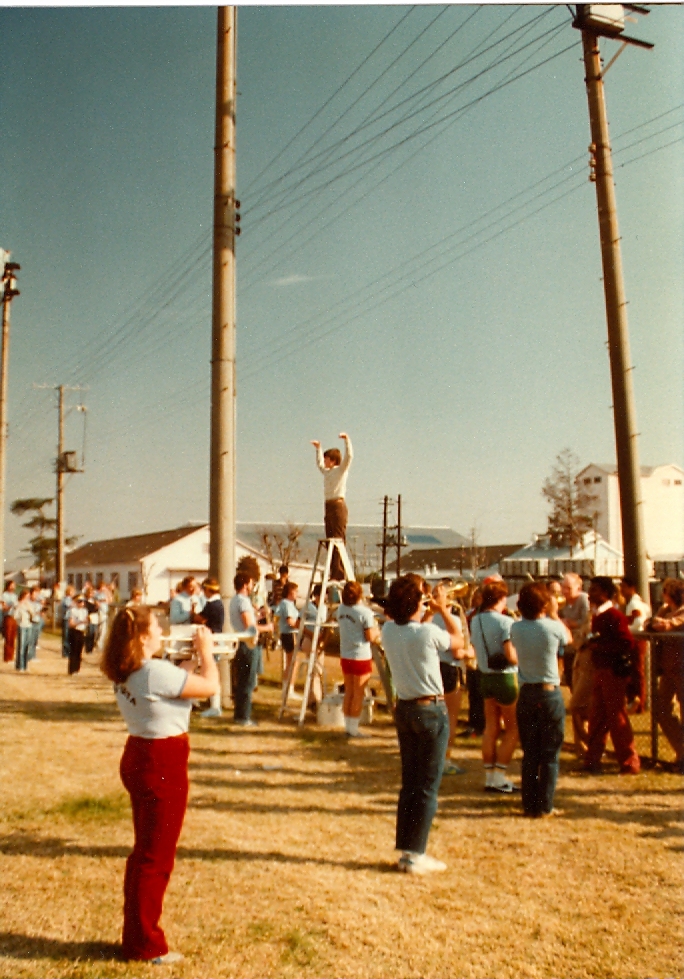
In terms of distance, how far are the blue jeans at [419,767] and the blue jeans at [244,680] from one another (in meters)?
5.52

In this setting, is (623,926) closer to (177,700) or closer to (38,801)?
(177,700)

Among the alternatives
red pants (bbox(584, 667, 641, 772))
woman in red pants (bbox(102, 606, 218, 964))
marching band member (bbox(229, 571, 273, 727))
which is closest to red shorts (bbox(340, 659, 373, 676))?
marching band member (bbox(229, 571, 273, 727))

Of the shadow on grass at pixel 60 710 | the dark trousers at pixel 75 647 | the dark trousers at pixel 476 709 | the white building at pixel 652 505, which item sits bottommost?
the shadow on grass at pixel 60 710

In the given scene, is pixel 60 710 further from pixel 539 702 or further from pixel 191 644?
pixel 539 702

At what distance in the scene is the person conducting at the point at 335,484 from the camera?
10.4 m

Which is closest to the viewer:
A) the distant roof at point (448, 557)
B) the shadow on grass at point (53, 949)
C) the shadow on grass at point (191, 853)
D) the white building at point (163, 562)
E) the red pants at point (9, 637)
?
the shadow on grass at point (53, 949)

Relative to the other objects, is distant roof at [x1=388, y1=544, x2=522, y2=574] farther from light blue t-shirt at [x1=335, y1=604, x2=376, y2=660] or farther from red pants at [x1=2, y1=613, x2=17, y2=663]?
light blue t-shirt at [x1=335, y1=604, x2=376, y2=660]

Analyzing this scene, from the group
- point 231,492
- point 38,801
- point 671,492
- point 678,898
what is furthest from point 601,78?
point 38,801

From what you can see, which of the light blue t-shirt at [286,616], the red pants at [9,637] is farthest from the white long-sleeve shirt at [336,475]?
the red pants at [9,637]

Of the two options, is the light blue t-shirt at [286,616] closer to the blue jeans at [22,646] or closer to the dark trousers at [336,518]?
the dark trousers at [336,518]

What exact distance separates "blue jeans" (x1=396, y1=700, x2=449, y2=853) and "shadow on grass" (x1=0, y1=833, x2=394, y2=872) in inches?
12.0

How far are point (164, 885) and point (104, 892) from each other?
1.19m

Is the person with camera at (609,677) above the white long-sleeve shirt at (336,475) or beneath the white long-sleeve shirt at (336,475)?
beneath

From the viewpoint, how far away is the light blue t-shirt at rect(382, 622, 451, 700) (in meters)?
5.24
